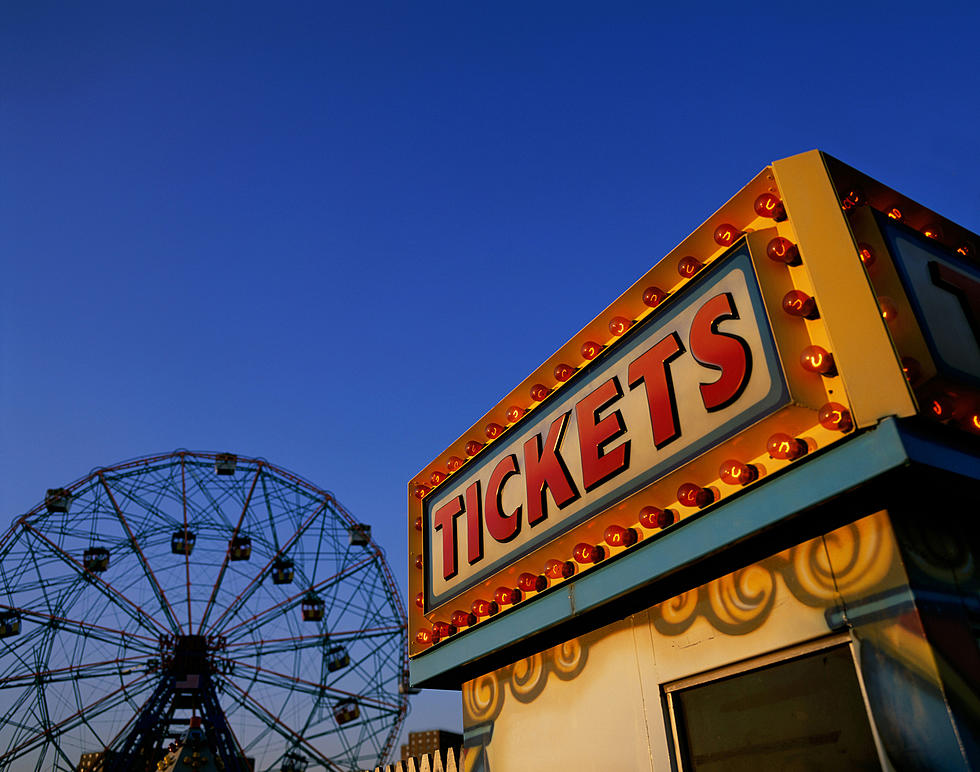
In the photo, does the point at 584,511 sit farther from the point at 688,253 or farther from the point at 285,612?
the point at 285,612

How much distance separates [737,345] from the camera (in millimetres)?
4992

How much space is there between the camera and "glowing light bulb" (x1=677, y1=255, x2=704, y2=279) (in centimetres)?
562

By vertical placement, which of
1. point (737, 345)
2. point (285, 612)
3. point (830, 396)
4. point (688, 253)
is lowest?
point (830, 396)

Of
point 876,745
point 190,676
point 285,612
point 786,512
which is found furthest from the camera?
point 285,612

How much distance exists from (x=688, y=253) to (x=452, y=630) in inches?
169

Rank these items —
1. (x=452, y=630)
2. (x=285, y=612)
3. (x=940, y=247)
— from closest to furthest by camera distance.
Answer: (x=940, y=247), (x=452, y=630), (x=285, y=612)

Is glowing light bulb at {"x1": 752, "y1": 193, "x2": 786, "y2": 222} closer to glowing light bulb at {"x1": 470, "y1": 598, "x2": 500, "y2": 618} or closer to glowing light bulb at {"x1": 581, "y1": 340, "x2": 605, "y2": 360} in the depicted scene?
glowing light bulb at {"x1": 581, "y1": 340, "x2": 605, "y2": 360}

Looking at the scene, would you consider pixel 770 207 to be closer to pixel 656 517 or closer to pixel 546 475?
pixel 656 517

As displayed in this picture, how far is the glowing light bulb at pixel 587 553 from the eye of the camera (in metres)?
5.91

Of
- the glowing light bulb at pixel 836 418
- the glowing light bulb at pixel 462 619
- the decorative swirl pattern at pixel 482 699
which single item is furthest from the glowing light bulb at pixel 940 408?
the decorative swirl pattern at pixel 482 699

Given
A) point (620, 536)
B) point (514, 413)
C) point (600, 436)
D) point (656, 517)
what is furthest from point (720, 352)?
point (514, 413)

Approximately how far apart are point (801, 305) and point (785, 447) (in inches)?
33.6

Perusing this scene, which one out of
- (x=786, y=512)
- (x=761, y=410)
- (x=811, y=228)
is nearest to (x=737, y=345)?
(x=761, y=410)

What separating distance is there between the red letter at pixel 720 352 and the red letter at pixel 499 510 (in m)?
2.46
